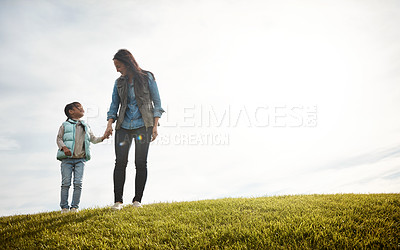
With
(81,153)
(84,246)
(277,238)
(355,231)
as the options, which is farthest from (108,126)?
(355,231)

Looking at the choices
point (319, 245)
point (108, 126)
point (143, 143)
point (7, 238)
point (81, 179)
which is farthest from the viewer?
point (81, 179)

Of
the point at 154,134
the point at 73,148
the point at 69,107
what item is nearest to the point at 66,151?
the point at 73,148

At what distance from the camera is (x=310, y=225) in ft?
15.1

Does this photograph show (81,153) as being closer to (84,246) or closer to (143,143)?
(143,143)

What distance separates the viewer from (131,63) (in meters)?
6.44

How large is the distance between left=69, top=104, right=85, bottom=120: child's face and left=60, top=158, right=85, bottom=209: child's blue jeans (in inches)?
54.9

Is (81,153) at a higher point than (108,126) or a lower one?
lower

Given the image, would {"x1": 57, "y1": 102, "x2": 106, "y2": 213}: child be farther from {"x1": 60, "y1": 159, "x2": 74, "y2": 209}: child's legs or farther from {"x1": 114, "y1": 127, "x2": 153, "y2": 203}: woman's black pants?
{"x1": 114, "y1": 127, "x2": 153, "y2": 203}: woman's black pants

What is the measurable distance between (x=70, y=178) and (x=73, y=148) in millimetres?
842

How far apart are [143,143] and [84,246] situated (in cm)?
249

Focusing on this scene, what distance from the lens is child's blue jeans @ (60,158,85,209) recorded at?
6.98 meters

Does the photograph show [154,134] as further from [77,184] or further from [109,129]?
[77,184]

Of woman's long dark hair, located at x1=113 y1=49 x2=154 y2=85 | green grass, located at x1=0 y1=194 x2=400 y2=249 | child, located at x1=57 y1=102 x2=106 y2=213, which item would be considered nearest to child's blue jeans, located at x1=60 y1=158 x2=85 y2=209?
child, located at x1=57 y1=102 x2=106 y2=213

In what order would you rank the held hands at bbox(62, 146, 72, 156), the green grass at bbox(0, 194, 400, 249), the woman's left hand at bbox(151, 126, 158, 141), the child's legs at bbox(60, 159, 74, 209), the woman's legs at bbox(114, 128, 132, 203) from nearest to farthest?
the green grass at bbox(0, 194, 400, 249)
the woman's legs at bbox(114, 128, 132, 203)
the woman's left hand at bbox(151, 126, 158, 141)
the child's legs at bbox(60, 159, 74, 209)
the held hands at bbox(62, 146, 72, 156)
